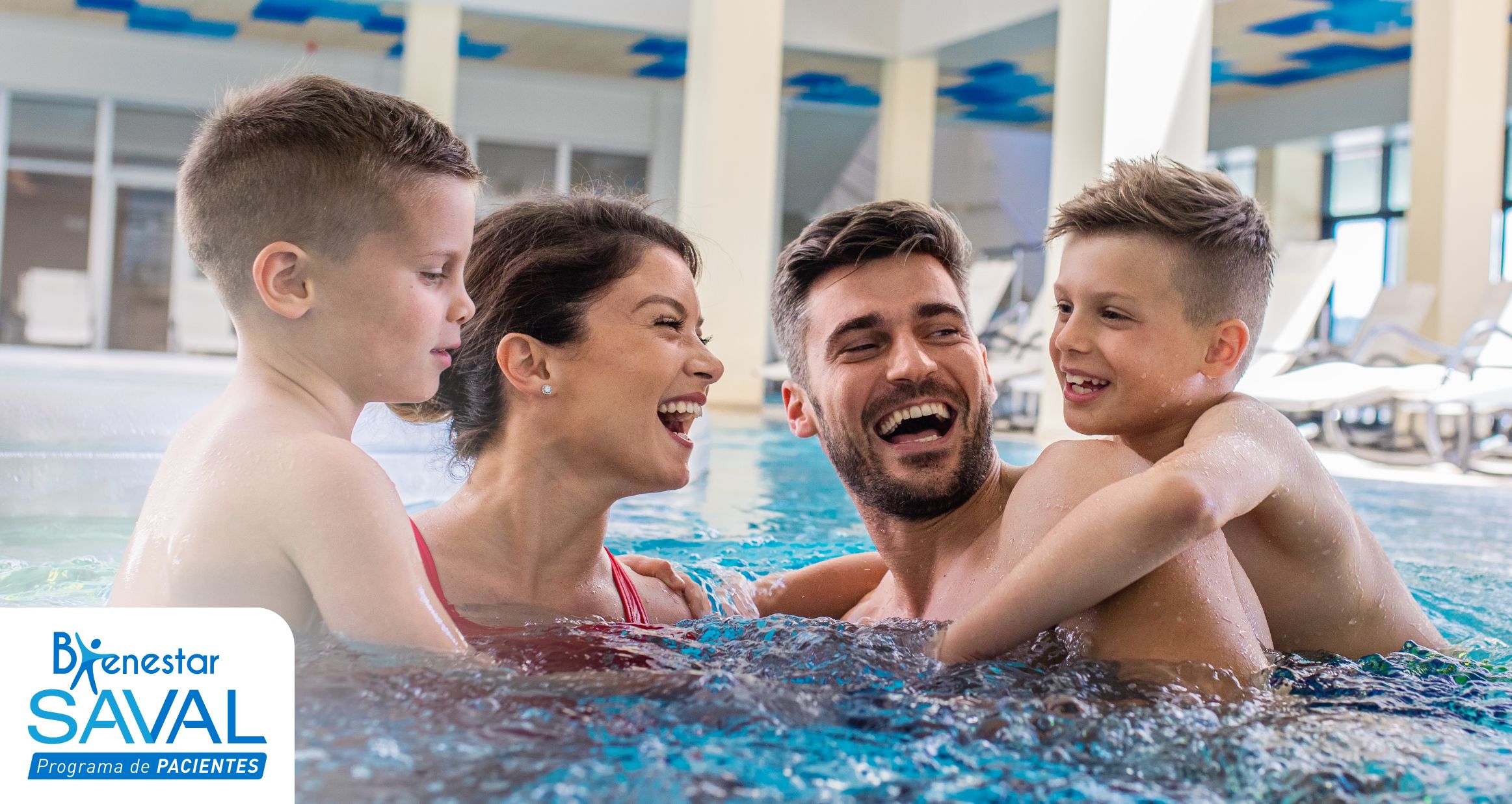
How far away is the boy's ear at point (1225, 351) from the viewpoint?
2.16m

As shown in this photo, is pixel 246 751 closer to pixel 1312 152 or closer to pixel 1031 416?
pixel 1031 416

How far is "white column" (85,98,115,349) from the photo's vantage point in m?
15.5

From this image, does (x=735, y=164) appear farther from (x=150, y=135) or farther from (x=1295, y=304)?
(x=150, y=135)

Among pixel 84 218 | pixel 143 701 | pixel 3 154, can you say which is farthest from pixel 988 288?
pixel 3 154

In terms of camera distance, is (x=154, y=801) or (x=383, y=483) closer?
(x=154, y=801)

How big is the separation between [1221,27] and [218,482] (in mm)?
14510

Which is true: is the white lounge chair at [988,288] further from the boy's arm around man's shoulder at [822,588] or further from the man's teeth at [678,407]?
the man's teeth at [678,407]

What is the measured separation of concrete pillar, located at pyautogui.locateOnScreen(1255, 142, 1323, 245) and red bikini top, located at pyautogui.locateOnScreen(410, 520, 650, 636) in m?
17.8

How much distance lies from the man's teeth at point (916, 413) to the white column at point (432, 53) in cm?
1212

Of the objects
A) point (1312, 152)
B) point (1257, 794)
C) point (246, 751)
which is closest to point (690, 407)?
point (246, 751)

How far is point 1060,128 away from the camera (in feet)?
35.0

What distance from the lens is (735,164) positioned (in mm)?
11578

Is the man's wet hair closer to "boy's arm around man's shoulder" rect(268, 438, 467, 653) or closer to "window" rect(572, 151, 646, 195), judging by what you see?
"boy's arm around man's shoulder" rect(268, 438, 467, 653)

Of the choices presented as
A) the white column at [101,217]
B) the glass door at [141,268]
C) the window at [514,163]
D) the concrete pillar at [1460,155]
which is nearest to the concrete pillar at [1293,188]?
the concrete pillar at [1460,155]
